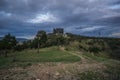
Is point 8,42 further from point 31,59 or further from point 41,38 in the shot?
point 31,59

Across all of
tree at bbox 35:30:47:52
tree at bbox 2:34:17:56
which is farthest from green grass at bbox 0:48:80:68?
tree at bbox 35:30:47:52

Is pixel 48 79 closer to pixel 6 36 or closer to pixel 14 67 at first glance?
pixel 14 67

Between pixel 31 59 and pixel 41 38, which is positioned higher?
pixel 41 38

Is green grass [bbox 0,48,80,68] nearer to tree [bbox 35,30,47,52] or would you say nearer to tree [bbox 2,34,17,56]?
tree [bbox 2,34,17,56]

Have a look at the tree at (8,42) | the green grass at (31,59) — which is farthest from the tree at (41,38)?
the green grass at (31,59)

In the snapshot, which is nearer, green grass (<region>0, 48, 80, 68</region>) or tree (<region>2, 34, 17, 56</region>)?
green grass (<region>0, 48, 80, 68</region>)

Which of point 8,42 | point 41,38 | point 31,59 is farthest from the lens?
point 41,38

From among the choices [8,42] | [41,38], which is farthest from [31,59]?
[41,38]

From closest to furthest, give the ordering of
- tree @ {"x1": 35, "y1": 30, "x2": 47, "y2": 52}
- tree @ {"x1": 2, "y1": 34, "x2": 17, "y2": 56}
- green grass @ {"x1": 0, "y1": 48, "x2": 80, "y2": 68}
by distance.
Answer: green grass @ {"x1": 0, "y1": 48, "x2": 80, "y2": 68}
tree @ {"x1": 2, "y1": 34, "x2": 17, "y2": 56}
tree @ {"x1": 35, "y1": 30, "x2": 47, "y2": 52}

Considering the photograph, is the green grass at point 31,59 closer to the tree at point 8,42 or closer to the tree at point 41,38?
the tree at point 8,42

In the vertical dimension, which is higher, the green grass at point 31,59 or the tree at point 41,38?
the tree at point 41,38

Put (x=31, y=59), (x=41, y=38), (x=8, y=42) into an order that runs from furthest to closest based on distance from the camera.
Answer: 1. (x=41, y=38)
2. (x=8, y=42)
3. (x=31, y=59)

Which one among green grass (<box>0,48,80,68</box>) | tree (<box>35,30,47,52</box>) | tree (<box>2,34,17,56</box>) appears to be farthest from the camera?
tree (<box>35,30,47,52</box>)

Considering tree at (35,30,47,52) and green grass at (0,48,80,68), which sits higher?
tree at (35,30,47,52)
